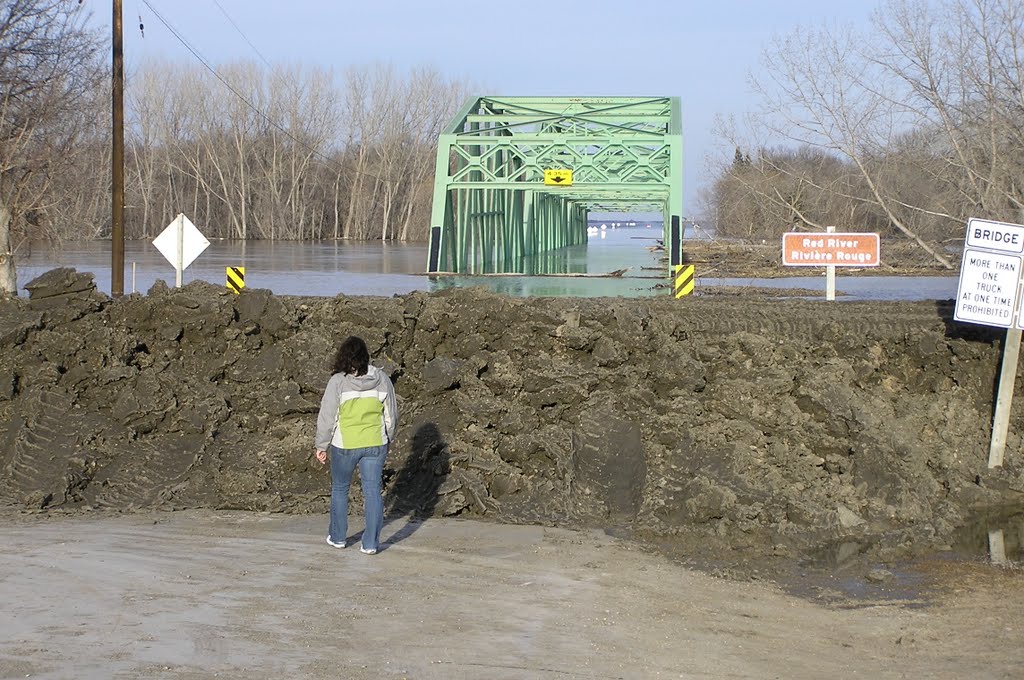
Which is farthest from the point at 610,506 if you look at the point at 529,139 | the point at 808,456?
the point at 529,139

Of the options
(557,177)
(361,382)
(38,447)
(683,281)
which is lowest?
(38,447)

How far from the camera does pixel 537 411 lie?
443 inches

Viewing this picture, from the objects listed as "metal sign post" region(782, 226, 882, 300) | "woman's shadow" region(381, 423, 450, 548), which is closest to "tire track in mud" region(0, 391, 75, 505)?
"woman's shadow" region(381, 423, 450, 548)

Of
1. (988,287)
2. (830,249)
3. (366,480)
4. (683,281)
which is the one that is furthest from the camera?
(683,281)

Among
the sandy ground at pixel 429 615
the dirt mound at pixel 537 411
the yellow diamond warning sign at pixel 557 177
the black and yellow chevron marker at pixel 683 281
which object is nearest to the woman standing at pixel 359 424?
the sandy ground at pixel 429 615

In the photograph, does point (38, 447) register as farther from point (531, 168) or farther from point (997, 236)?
point (531, 168)

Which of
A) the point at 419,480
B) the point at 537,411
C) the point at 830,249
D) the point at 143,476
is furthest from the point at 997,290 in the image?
the point at 143,476

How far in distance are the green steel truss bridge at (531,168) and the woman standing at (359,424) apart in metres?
21.6

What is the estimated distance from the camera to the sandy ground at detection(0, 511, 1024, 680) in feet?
18.7

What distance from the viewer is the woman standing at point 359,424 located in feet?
26.0

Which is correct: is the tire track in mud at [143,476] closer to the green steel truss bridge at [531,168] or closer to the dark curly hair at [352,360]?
the dark curly hair at [352,360]

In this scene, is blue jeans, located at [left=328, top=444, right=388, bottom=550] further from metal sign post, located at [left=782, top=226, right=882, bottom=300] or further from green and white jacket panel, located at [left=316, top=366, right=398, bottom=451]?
metal sign post, located at [left=782, top=226, right=882, bottom=300]

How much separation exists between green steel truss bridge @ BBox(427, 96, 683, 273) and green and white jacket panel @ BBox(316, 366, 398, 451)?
21.6 meters

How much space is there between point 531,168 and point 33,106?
19315mm
